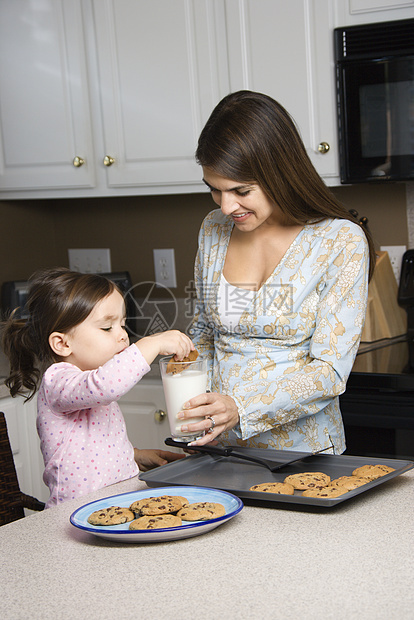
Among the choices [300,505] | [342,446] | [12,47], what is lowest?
[342,446]

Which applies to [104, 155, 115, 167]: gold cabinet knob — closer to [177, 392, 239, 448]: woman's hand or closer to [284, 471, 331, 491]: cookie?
[177, 392, 239, 448]: woman's hand

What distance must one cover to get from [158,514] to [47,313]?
53 centimetres

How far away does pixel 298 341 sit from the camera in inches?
65.4

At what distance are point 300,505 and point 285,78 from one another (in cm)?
159

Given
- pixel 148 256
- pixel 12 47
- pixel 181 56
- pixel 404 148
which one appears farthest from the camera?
pixel 148 256

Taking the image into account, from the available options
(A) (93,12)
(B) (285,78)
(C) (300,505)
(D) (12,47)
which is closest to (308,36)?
(B) (285,78)

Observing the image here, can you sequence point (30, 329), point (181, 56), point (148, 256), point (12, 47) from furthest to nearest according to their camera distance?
point (148, 256), point (12, 47), point (181, 56), point (30, 329)

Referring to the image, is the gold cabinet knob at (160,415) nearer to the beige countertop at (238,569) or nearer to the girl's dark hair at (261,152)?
the girl's dark hair at (261,152)

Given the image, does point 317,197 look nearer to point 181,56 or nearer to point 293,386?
point 293,386

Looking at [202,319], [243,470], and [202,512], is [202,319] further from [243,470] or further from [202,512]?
[202,512]

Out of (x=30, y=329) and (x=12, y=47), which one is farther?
(x=12, y=47)

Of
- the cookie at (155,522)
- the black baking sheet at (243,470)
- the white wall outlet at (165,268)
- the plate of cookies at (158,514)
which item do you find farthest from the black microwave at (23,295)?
the cookie at (155,522)

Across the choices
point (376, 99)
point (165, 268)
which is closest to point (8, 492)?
point (376, 99)

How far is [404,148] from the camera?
2219 millimetres
